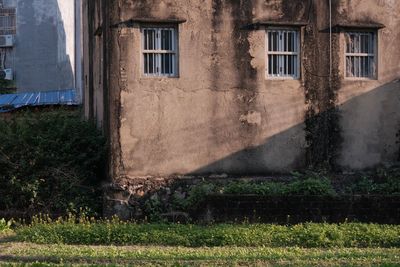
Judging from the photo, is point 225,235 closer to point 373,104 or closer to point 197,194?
point 197,194

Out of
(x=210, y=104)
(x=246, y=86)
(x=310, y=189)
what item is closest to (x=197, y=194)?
(x=210, y=104)

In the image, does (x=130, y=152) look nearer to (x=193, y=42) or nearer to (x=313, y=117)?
(x=193, y=42)

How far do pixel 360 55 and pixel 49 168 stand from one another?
8114 mm

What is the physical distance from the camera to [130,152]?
1587cm

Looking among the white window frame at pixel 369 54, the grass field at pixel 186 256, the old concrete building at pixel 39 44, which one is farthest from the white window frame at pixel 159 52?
the old concrete building at pixel 39 44

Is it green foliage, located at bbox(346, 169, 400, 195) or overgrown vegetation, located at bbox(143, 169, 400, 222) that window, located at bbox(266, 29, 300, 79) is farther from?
green foliage, located at bbox(346, 169, 400, 195)

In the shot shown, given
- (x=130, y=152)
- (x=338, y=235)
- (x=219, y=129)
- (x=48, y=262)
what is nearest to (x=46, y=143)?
(x=130, y=152)

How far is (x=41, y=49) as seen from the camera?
3491 cm

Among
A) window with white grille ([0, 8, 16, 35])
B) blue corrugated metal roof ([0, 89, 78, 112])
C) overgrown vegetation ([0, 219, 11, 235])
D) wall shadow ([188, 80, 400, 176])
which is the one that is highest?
window with white grille ([0, 8, 16, 35])

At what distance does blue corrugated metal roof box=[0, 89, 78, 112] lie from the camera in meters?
26.8

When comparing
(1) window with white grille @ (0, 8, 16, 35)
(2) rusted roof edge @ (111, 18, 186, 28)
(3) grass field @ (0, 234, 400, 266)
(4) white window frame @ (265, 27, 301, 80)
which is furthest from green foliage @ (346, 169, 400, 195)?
(1) window with white grille @ (0, 8, 16, 35)

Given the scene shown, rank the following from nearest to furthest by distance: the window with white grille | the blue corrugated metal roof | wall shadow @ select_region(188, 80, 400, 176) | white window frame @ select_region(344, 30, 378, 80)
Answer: wall shadow @ select_region(188, 80, 400, 176) → white window frame @ select_region(344, 30, 378, 80) → the blue corrugated metal roof → the window with white grille

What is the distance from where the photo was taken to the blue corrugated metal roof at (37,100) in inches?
1057

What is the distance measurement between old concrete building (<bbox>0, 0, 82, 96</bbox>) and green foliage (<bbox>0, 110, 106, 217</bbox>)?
1835 cm
